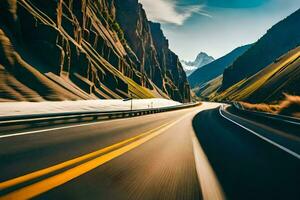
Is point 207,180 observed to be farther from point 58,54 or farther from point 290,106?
point 58,54

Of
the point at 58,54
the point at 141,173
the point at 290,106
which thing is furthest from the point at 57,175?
the point at 58,54

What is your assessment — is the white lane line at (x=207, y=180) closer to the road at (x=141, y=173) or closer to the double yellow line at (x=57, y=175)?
the road at (x=141, y=173)

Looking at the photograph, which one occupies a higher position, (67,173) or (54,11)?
(54,11)

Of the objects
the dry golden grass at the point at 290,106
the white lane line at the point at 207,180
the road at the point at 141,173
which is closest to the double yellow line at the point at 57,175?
the road at the point at 141,173

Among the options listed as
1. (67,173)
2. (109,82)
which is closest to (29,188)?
(67,173)

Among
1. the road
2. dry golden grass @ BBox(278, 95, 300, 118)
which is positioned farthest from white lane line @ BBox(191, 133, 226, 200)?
dry golden grass @ BBox(278, 95, 300, 118)

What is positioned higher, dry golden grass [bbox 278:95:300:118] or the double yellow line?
dry golden grass [bbox 278:95:300:118]

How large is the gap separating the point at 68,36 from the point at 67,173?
70.0 m

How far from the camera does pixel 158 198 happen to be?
3934 millimetres

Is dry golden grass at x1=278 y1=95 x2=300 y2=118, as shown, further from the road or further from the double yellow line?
the double yellow line

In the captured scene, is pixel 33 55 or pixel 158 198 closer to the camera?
pixel 158 198

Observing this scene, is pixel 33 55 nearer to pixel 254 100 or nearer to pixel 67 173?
pixel 67 173

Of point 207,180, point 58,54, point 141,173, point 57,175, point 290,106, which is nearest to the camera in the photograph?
point 57,175

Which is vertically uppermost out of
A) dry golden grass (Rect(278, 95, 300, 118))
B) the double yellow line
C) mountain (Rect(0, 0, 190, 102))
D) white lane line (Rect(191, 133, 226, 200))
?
mountain (Rect(0, 0, 190, 102))
